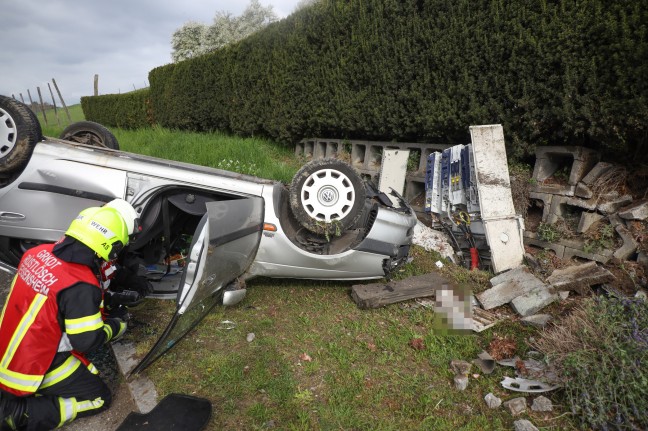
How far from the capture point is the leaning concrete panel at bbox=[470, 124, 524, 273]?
443 centimetres

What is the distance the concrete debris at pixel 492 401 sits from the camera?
2457 mm

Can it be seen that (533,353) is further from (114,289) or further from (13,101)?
(13,101)

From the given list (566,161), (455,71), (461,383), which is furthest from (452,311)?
(455,71)

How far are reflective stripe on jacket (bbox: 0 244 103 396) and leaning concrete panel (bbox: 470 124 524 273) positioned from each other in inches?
154

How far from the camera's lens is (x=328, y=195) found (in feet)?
12.0

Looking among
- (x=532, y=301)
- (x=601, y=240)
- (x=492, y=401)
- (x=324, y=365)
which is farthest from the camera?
(x=601, y=240)

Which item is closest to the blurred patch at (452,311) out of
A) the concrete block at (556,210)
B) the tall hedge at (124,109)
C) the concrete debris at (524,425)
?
the concrete debris at (524,425)

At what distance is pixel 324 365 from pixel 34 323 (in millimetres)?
1833

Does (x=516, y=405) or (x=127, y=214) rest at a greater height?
(x=127, y=214)

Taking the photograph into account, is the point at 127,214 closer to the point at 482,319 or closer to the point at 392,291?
the point at 392,291

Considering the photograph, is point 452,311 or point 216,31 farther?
point 216,31

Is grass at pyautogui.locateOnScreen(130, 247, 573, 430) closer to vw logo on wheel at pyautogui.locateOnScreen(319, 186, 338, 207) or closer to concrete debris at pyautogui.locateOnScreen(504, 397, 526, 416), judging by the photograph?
concrete debris at pyautogui.locateOnScreen(504, 397, 526, 416)

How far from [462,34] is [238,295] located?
4.38 metres

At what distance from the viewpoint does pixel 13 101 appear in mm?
3359
